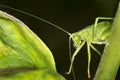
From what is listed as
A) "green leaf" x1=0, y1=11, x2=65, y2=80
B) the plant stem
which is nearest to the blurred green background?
"green leaf" x1=0, y1=11, x2=65, y2=80

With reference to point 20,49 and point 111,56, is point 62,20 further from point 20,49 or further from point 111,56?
point 111,56

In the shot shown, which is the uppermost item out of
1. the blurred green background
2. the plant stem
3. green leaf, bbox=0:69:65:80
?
the plant stem

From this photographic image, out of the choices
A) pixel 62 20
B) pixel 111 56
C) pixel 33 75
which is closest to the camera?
pixel 111 56

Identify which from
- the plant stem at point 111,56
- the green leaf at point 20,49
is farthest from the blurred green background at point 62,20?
the plant stem at point 111,56

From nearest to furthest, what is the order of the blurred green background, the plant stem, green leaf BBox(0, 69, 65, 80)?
the plant stem, green leaf BBox(0, 69, 65, 80), the blurred green background

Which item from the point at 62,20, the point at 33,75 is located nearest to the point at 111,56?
the point at 33,75

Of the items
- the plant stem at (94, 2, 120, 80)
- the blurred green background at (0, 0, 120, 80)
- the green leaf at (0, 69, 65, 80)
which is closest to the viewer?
the plant stem at (94, 2, 120, 80)

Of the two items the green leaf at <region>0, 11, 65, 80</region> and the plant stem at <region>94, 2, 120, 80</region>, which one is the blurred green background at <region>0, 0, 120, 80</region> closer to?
the green leaf at <region>0, 11, 65, 80</region>
